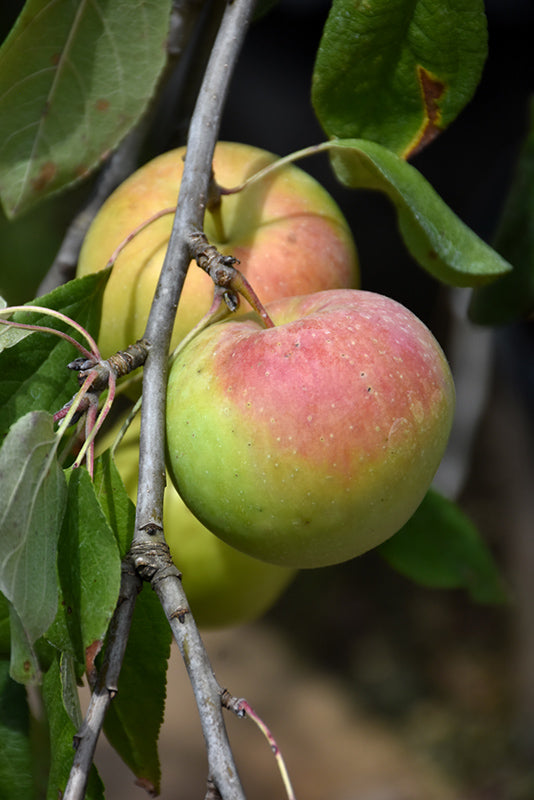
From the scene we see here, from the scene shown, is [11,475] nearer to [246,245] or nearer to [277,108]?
[246,245]

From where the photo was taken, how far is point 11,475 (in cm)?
34

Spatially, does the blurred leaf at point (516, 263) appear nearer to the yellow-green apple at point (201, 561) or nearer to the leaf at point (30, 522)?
the yellow-green apple at point (201, 561)

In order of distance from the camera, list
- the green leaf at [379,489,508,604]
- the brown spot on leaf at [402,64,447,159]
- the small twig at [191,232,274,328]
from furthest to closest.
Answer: the green leaf at [379,489,508,604] < the brown spot on leaf at [402,64,447,159] < the small twig at [191,232,274,328]

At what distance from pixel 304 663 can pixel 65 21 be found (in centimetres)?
169

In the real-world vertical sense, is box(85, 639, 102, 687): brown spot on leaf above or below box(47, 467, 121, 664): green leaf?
below

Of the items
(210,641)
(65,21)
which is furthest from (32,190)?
(210,641)

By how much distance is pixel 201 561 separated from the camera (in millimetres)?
538

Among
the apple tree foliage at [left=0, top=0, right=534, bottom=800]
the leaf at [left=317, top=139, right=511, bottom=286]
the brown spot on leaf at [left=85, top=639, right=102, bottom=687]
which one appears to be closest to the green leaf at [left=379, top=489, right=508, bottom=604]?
the apple tree foliage at [left=0, top=0, right=534, bottom=800]

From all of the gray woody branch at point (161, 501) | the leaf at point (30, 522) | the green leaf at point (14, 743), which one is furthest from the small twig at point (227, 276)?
the green leaf at point (14, 743)

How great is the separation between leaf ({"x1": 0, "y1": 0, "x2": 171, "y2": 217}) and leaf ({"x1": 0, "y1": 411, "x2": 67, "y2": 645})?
→ 234 mm

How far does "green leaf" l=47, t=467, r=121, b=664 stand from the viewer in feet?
1.09

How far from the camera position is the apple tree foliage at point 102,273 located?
343 millimetres

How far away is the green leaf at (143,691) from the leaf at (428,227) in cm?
24

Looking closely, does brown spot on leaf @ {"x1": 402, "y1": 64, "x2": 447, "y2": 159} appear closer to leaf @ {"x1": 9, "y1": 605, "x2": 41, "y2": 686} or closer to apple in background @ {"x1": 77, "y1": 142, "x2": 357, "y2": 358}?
apple in background @ {"x1": 77, "y1": 142, "x2": 357, "y2": 358}
